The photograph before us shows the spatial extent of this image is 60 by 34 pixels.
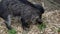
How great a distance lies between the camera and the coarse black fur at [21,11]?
6.76 metres

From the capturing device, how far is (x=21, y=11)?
6801 millimetres

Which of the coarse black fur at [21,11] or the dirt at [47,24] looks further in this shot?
the coarse black fur at [21,11]

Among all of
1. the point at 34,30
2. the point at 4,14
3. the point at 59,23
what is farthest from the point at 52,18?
the point at 4,14

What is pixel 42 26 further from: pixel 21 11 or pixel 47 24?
pixel 21 11

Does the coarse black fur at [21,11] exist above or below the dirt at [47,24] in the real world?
above

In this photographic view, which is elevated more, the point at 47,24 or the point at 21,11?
the point at 21,11

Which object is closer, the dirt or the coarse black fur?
the dirt

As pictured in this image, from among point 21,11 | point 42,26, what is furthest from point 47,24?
point 21,11

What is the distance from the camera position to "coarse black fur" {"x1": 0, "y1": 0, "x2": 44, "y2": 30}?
22.2 ft

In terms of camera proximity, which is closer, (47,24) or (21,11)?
(21,11)

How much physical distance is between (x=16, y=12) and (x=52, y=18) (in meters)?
1.08

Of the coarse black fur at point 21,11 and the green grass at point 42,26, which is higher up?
the coarse black fur at point 21,11

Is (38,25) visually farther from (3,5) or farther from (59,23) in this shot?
(3,5)

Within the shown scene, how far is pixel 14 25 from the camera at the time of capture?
7.02 meters
